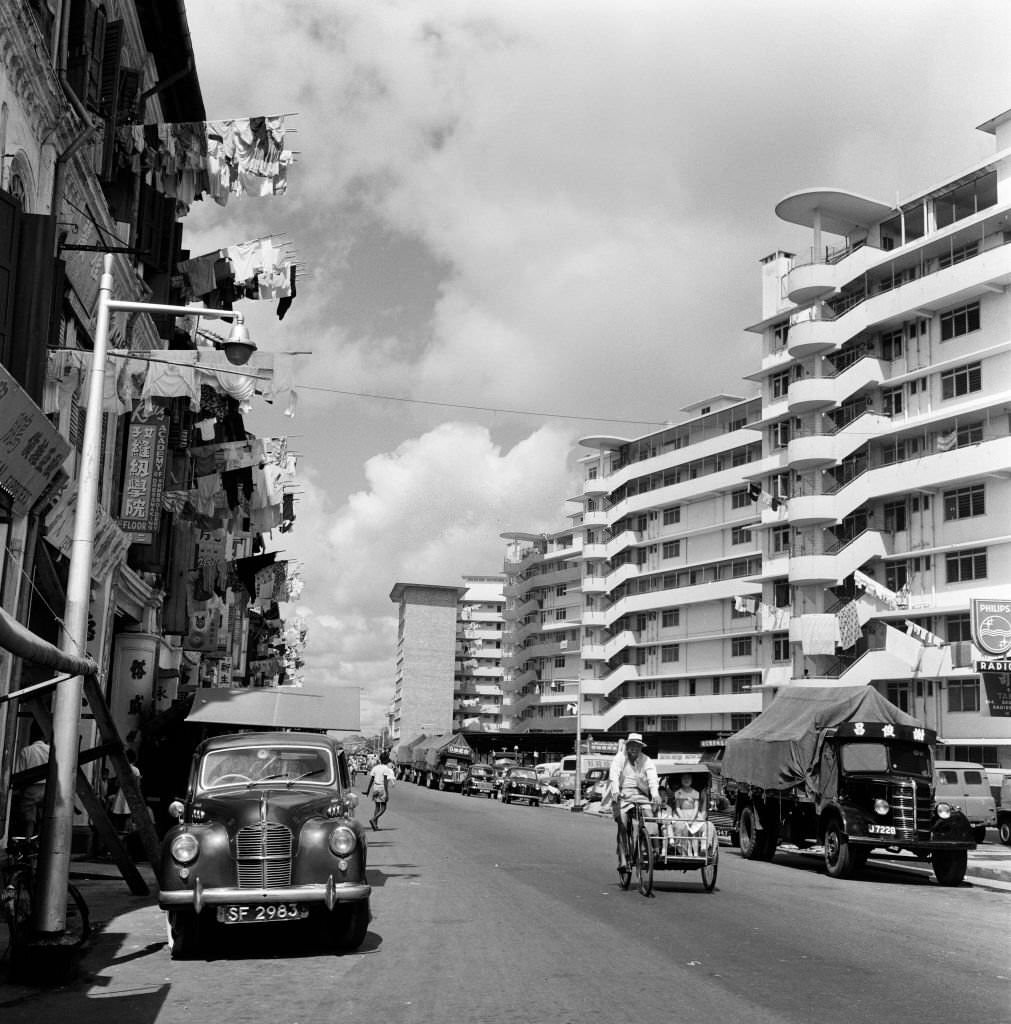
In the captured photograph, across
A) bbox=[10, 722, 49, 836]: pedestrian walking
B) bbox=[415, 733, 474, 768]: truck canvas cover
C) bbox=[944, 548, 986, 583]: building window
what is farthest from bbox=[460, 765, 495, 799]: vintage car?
bbox=[10, 722, 49, 836]: pedestrian walking

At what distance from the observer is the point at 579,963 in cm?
977

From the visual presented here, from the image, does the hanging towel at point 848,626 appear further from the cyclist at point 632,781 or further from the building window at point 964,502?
the cyclist at point 632,781

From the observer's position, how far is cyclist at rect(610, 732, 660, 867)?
15.2m

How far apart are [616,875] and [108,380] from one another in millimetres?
10241

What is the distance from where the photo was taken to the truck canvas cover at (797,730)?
21.0m

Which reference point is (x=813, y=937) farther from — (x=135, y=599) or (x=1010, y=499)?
(x=1010, y=499)

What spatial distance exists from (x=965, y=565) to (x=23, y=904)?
1707 inches

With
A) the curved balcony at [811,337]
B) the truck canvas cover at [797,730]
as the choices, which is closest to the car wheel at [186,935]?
the truck canvas cover at [797,730]

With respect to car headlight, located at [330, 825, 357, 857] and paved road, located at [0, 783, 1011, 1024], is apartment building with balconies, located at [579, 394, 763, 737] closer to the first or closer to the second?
paved road, located at [0, 783, 1011, 1024]

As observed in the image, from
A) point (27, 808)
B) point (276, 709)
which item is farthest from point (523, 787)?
point (27, 808)

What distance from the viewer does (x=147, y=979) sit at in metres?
9.23

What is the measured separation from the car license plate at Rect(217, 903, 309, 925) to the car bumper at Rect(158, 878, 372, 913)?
7 cm

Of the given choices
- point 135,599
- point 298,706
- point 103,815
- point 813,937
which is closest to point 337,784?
point 103,815

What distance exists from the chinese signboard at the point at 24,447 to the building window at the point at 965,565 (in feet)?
130
